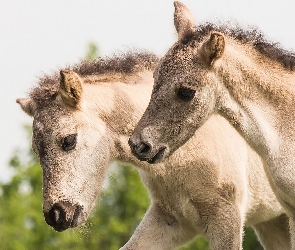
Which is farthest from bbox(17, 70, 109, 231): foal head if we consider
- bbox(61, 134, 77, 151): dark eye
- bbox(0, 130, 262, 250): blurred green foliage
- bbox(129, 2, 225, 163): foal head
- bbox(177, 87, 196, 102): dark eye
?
bbox(0, 130, 262, 250): blurred green foliage

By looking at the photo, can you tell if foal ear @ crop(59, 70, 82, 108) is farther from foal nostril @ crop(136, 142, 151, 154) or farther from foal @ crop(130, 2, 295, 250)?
foal nostril @ crop(136, 142, 151, 154)

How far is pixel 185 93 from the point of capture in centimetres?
1036

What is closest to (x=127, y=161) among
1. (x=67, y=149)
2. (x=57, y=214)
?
(x=67, y=149)

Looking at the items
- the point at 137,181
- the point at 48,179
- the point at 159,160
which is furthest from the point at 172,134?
the point at 137,181

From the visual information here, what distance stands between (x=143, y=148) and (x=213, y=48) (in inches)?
48.8

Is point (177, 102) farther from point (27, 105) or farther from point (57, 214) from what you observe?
point (27, 105)

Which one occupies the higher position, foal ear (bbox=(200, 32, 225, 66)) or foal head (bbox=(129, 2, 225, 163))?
foal ear (bbox=(200, 32, 225, 66))

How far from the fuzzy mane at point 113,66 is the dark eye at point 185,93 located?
6.60 ft

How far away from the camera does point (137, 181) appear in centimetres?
4297

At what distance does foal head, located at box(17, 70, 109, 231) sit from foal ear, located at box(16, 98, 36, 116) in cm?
9

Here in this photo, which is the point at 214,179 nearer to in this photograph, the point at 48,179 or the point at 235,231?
the point at 235,231

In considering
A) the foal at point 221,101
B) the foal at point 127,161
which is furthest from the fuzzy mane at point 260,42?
the foal at point 127,161

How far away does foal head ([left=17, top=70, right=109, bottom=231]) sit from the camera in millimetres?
11102

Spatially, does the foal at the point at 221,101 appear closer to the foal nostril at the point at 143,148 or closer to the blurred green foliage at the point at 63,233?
the foal nostril at the point at 143,148
